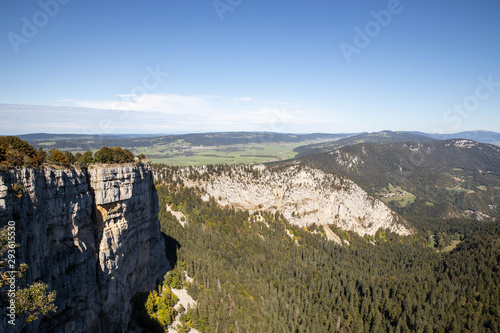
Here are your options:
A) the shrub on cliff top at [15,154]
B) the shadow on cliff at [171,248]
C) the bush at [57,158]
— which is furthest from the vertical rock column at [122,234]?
the shadow on cliff at [171,248]

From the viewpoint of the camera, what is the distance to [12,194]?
2414 cm

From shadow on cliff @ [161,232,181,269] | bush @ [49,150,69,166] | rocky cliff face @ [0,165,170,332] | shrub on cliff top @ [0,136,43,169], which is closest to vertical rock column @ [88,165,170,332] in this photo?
rocky cliff face @ [0,165,170,332]

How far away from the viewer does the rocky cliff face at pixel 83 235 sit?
26375mm

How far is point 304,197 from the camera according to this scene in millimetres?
147500

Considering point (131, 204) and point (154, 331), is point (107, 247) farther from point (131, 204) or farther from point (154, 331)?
point (154, 331)

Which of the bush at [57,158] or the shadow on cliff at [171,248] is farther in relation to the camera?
the shadow on cliff at [171,248]

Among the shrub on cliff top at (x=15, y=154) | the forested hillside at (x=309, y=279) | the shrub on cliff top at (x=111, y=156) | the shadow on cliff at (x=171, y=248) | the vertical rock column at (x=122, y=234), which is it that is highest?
the shrub on cliff top at (x=15, y=154)

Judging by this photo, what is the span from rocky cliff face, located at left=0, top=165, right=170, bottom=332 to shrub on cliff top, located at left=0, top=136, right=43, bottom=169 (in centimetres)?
120

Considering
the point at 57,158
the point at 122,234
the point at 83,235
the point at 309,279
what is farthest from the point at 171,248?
the point at 57,158

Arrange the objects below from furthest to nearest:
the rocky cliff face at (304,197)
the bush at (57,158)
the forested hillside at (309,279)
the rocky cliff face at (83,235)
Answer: the rocky cliff face at (304,197), the forested hillside at (309,279), the bush at (57,158), the rocky cliff face at (83,235)

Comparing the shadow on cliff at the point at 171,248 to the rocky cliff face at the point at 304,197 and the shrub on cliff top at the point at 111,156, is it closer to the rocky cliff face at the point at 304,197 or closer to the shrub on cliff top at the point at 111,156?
the shrub on cliff top at the point at 111,156

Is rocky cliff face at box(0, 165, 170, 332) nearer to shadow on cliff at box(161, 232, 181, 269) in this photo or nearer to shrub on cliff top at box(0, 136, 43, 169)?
shrub on cliff top at box(0, 136, 43, 169)

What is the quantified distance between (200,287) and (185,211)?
145 ft

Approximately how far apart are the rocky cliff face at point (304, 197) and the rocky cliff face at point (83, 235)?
8268 centimetres
